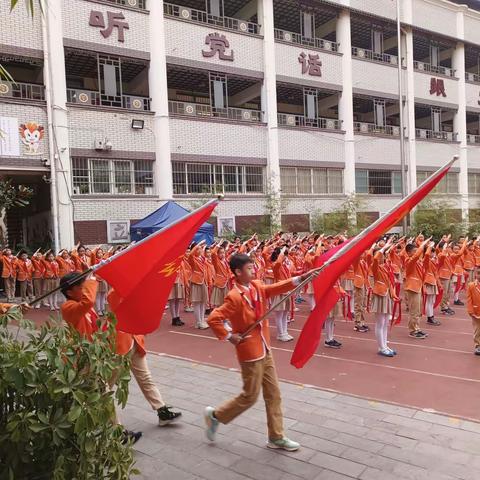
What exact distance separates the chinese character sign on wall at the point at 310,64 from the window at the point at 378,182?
4.88 metres

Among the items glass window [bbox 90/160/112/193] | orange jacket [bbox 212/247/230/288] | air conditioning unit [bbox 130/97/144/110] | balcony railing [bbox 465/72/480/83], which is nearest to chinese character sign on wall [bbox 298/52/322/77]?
air conditioning unit [bbox 130/97/144/110]

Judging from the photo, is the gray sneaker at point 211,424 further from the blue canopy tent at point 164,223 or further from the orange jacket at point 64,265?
the blue canopy tent at point 164,223

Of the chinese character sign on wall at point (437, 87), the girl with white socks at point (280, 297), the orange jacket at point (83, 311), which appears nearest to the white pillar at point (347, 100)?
the chinese character sign on wall at point (437, 87)

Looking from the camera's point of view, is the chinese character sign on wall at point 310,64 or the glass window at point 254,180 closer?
the glass window at point 254,180

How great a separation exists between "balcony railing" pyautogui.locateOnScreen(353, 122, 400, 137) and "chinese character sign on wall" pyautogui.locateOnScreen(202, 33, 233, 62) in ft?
24.0

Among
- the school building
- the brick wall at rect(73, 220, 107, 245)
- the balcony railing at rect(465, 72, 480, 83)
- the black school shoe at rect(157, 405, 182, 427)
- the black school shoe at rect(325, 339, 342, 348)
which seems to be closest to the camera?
the black school shoe at rect(157, 405, 182, 427)

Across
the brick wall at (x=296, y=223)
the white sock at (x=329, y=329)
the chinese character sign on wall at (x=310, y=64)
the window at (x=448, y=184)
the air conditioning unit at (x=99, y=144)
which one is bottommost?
the white sock at (x=329, y=329)

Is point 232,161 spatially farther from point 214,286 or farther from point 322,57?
point 214,286

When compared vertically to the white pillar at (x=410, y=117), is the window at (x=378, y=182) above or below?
below

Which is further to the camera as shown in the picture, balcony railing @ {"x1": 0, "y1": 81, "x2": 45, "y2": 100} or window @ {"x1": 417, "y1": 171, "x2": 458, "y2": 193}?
window @ {"x1": 417, "y1": 171, "x2": 458, "y2": 193}

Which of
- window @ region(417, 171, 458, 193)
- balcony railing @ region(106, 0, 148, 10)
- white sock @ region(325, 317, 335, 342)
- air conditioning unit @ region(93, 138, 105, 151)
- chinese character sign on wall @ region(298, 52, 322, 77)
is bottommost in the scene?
white sock @ region(325, 317, 335, 342)

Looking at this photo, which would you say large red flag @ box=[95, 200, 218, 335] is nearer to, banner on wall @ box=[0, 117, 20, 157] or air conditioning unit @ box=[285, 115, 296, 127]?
banner on wall @ box=[0, 117, 20, 157]

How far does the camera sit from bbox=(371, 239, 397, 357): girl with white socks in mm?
7180

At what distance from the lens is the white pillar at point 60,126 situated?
14.5m
